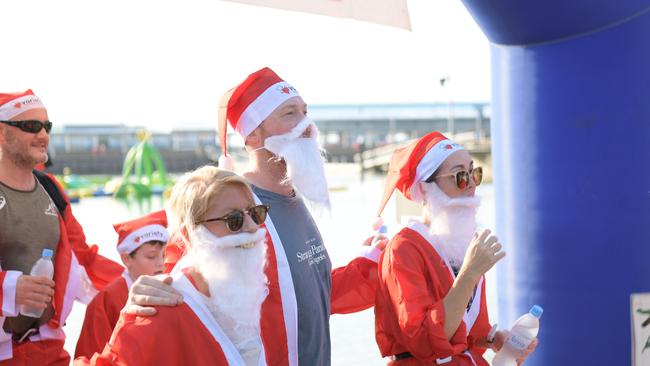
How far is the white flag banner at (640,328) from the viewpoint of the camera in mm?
3721

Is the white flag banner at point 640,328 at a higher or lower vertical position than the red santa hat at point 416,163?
lower

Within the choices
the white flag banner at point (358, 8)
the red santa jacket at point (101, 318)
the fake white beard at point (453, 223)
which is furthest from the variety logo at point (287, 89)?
the red santa jacket at point (101, 318)

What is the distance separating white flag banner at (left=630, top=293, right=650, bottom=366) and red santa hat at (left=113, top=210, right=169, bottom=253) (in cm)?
235

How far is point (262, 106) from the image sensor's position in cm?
301

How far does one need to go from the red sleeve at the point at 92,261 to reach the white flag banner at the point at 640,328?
247 centimetres

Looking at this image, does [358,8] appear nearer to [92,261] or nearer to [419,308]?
[419,308]

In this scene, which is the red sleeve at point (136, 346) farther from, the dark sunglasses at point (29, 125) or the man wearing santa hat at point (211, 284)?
the dark sunglasses at point (29, 125)

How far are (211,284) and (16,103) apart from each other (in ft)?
5.46

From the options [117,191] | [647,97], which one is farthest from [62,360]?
[117,191]

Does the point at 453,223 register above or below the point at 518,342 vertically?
above

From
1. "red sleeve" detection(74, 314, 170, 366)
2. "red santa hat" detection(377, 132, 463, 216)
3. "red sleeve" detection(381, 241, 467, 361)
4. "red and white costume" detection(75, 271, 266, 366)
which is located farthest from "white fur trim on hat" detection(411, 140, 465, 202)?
"red sleeve" detection(74, 314, 170, 366)

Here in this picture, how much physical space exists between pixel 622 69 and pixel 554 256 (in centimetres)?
89

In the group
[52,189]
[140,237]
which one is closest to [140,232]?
[140,237]

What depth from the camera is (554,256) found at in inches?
150
